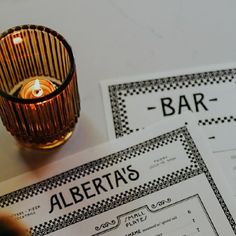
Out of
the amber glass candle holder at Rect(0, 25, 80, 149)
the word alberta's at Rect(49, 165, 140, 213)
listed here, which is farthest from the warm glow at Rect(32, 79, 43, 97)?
the word alberta's at Rect(49, 165, 140, 213)

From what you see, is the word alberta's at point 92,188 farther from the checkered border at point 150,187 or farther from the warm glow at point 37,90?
the warm glow at point 37,90

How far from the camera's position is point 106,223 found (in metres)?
0.58

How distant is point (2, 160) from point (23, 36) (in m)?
0.15

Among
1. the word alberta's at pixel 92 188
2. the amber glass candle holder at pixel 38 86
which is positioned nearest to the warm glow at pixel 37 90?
the amber glass candle holder at pixel 38 86

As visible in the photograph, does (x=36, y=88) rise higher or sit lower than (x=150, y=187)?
higher

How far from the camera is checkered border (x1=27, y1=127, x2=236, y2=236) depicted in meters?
0.58

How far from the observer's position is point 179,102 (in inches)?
25.7

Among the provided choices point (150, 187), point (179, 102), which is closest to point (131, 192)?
point (150, 187)

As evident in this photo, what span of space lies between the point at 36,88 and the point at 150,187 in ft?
0.57

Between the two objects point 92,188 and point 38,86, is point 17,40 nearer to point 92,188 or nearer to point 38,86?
point 38,86

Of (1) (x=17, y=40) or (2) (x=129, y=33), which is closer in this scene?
(1) (x=17, y=40)

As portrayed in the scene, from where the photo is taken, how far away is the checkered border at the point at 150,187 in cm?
58

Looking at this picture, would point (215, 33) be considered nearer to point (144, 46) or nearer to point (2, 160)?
point (144, 46)

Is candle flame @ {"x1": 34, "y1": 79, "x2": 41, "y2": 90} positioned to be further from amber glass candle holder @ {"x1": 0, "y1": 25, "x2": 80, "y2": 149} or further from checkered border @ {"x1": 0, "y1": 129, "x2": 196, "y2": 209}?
checkered border @ {"x1": 0, "y1": 129, "x2": 196, "y2": 209}
